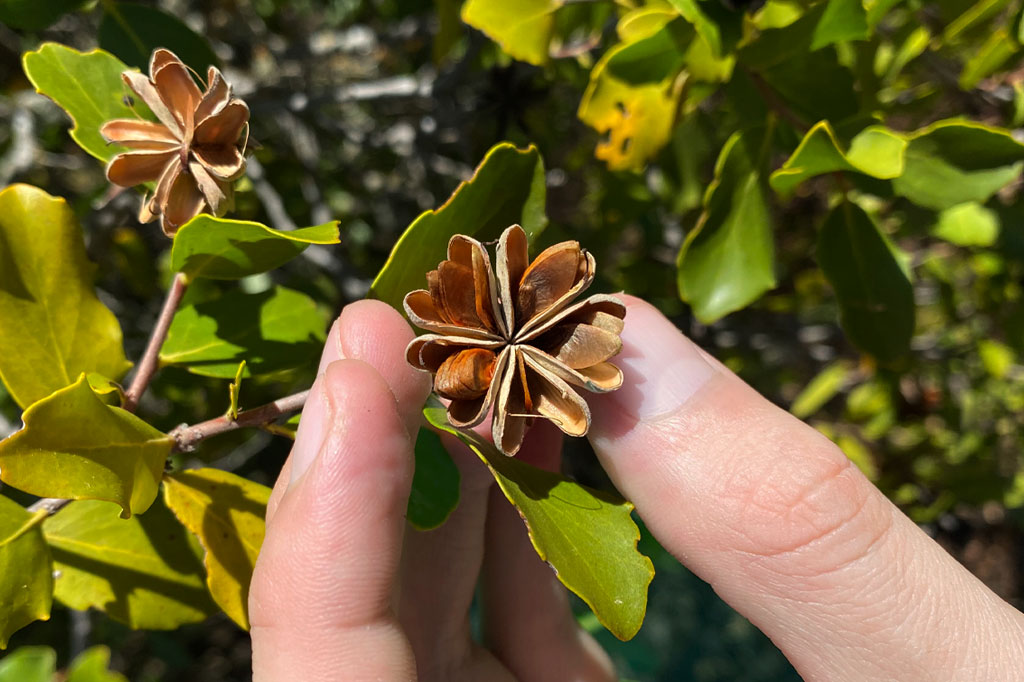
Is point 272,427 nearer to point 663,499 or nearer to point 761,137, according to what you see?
point 663,499

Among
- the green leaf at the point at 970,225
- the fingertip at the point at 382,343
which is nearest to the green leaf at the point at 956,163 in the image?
the green leaf at the point at 970,225

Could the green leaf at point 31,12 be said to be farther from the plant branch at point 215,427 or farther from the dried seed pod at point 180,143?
the plant branch at point 215,427

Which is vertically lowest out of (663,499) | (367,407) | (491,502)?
(491,502)

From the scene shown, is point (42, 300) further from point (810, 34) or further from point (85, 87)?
point (810, 34)

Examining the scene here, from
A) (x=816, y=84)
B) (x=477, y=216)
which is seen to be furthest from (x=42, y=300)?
(x=816, y=84)

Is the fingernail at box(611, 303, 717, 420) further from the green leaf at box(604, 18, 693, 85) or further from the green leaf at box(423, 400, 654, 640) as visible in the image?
the green leaf at box(604, 18, 693, 85)

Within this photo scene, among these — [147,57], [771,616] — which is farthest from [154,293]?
[771,616]
